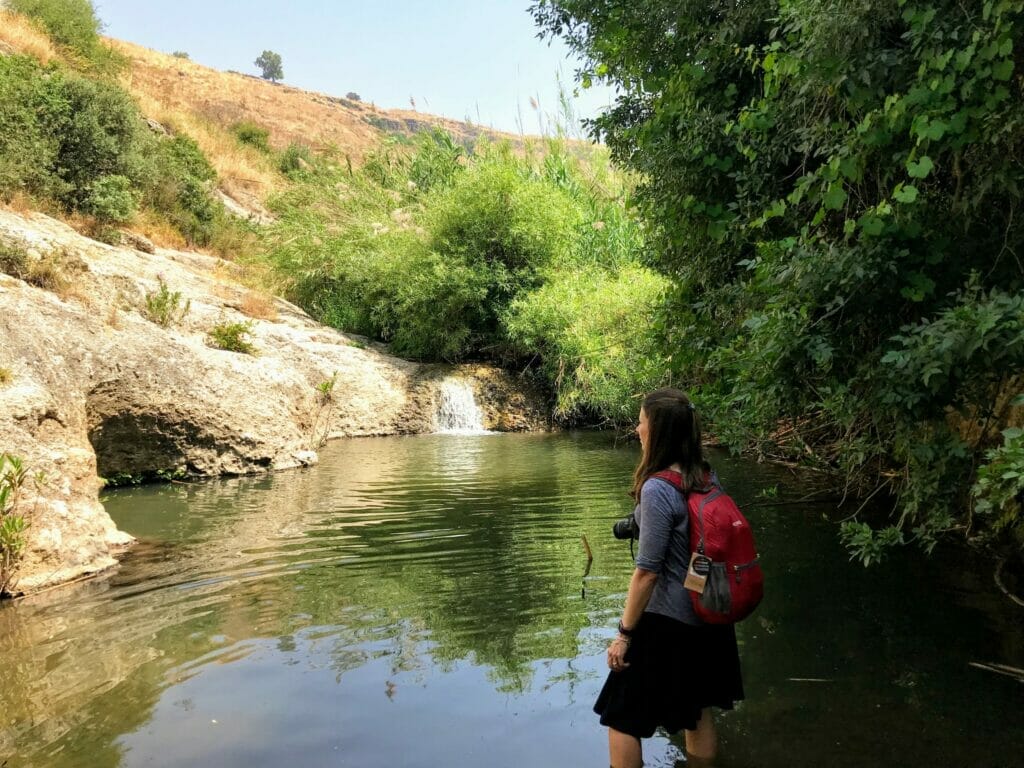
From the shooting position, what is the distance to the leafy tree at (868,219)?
12.4 feet

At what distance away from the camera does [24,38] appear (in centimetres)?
→ 2986

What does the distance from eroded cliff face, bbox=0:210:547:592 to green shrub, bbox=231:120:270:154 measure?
23134 mm

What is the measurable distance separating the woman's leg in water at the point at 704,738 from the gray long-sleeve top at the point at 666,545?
0.64 m

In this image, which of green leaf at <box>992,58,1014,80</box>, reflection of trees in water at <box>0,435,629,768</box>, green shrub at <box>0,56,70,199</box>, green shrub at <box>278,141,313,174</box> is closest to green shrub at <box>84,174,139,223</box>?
green shrub at <box>0,56,70,199</box>

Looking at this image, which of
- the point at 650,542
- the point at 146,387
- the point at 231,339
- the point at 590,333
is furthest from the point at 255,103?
the point at 650,542

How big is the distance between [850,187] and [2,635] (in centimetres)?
642

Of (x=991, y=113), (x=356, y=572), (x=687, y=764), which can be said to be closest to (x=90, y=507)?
(x=356, y=572)

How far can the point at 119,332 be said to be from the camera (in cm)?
1245

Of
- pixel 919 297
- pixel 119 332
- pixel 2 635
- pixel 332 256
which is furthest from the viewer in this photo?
pixel 332 256

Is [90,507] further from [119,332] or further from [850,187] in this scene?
[850,187]

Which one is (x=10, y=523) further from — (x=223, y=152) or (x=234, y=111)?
(x=234, y=111)

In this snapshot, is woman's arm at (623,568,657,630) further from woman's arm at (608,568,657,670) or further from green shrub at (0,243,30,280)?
green shrub at (0,243,30,280)

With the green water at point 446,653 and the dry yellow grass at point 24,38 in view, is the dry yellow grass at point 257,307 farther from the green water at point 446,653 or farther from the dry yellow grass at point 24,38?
the dry yellow grass at point 24,38

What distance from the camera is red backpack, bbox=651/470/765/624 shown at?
304 centimetres
